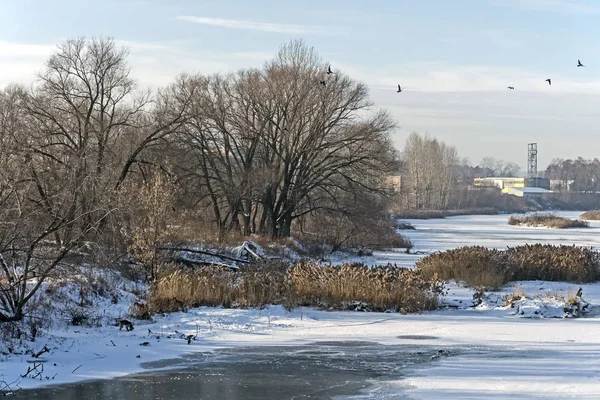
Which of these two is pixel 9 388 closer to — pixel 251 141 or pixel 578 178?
pixel 251 141

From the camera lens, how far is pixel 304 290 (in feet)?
59.6

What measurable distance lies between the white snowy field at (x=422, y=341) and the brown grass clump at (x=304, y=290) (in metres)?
0.54

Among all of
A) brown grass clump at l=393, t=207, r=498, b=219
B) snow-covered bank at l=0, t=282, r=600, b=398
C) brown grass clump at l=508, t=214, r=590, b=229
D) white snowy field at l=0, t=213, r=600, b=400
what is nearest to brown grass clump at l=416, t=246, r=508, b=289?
white snowy field at l=0, t=213, r=600, b=400

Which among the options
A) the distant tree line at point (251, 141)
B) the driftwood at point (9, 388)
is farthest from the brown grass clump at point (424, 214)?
the driftwood at point (9, 388)

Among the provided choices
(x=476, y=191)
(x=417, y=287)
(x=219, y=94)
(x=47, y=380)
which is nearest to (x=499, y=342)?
(x=417, y=287)

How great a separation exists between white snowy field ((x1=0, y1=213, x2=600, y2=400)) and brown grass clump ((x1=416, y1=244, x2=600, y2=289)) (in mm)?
3170

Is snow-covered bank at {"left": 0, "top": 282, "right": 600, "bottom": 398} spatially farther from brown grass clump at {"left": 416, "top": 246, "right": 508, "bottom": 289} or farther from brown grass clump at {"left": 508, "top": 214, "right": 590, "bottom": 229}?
brown grass clump at {"left": 508, "top": 214, "right": 590, "bottom": 229}

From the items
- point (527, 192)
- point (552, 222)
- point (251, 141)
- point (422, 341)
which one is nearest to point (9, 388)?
point (422, 341)

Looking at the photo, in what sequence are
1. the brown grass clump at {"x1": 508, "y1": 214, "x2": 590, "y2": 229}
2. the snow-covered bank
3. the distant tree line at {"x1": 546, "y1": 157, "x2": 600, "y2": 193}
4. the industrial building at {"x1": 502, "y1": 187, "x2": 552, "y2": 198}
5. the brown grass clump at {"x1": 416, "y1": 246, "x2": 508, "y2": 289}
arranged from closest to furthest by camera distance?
1. the snow-covered bank
2. the brown grass clump at {"x1": 416, "y1": 246, "x2": 508, "y2": 289}
3. the brown grass clump at {"x1": 508, "y1": 214, "x2": 590, "y2": 229}
4. the industrial building at {"x1": 502, "y1": 187, "x2": 552, "y2": 198}
5. the distant tree line at {"x1": 546, "y1": 157, "x2": 600, "y2": 193}

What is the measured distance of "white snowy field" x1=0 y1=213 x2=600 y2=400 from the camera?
410 inches

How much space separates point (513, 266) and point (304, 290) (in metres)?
8.79

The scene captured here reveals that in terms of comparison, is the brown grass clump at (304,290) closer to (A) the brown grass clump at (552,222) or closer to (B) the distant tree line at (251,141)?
(B) the distant tree line at (251,141)

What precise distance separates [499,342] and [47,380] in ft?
26.5

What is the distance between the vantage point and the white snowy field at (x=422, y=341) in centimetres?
1042
